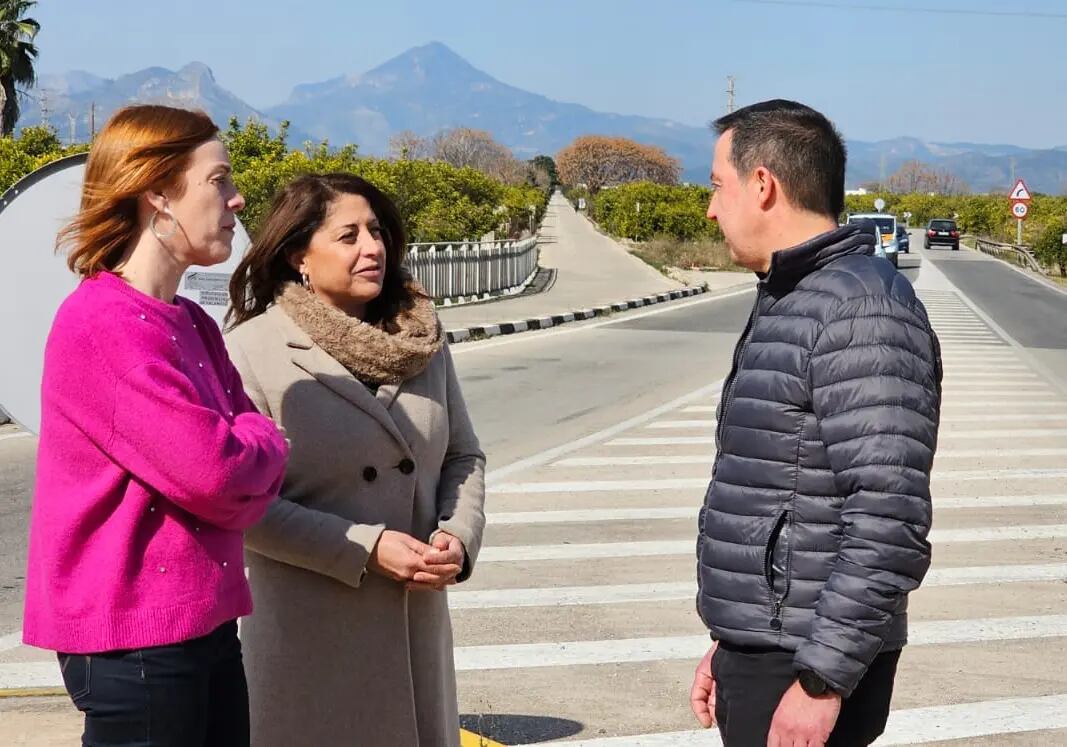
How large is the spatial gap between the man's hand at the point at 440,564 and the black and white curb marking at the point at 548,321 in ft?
51.2

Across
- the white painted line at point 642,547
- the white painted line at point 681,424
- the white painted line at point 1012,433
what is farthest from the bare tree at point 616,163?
the white painted line at point 642,547

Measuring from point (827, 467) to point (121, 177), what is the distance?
53.1 inches

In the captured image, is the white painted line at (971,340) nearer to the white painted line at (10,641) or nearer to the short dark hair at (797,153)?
the white painted line at (10,641)

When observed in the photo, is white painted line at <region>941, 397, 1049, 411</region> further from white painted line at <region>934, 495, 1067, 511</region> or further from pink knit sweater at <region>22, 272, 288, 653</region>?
pink knit sweater at <region>22, 272, 288, 653</region>

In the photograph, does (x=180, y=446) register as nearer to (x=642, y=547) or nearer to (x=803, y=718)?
(x=803, y=718)

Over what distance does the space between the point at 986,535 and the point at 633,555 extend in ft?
7.19

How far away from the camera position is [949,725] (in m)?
4.93

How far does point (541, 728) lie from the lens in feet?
16.0

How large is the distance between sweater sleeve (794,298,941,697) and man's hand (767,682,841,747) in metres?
0.05

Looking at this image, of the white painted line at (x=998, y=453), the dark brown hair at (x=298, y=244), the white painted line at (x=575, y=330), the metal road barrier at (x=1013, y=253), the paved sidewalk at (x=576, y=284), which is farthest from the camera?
the metal road barrier at (x=1013, y=253)

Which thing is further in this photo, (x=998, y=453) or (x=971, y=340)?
(x=971, y=340)

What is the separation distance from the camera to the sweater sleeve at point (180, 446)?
2.25 meters

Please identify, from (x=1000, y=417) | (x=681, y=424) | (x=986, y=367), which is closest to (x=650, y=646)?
(x=681, y=424)

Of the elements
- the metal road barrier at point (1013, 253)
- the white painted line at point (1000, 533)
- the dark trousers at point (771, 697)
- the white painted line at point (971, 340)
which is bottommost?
the metal road barrier at point (1013, 253)
